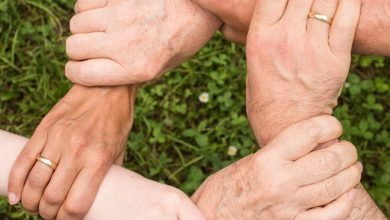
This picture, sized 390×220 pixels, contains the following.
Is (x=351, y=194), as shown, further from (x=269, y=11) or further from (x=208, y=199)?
(x=269, y=11)

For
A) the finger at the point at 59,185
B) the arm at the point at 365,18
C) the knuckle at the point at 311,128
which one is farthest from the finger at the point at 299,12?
the finger at the point at 59,185

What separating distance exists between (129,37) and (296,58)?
2.13 ft

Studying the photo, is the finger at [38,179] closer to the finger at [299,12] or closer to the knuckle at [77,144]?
the knuckle at [77,144]

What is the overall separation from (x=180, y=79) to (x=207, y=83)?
15cm

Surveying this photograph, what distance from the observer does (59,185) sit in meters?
1.94

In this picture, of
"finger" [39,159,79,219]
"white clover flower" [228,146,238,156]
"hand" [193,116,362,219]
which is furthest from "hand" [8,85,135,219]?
"white clover flower" [228,146,238,156]

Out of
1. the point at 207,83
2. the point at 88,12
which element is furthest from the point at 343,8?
the point at 207,83

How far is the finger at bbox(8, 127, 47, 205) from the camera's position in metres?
1.97

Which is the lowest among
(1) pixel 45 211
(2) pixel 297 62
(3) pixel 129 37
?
(1) pixel 45 211

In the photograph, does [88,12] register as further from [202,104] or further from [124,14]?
[202,104]

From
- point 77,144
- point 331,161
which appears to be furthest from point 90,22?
point 331,161

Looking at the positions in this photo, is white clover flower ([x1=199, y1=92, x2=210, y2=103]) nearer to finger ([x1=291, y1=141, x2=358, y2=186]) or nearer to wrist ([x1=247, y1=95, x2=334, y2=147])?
wrist ([x1=247, y1=95, x2=334, y2=147])

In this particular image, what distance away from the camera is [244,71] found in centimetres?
311

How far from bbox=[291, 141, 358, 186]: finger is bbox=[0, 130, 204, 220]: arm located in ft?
1.17
